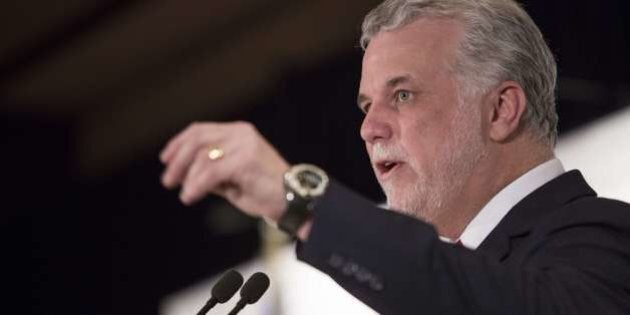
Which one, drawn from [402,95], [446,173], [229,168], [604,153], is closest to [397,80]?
[402,95]

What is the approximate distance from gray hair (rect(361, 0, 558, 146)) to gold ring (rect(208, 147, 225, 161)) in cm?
82

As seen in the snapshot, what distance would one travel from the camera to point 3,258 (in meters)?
4.73

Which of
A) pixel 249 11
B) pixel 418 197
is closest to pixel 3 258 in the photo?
pixel 249 11

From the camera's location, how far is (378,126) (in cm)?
203

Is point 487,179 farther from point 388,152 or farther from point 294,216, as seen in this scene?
point 294,216

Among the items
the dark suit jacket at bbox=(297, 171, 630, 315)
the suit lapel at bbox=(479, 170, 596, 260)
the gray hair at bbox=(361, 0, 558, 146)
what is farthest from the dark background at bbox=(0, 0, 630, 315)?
the dark suit jacket at bbox=(297, 171, 630, 315)

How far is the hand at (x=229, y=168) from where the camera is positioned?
1.32m

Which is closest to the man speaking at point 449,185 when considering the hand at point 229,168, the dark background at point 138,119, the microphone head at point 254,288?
the hand at point 229,168

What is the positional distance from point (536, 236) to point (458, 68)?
1.33ft

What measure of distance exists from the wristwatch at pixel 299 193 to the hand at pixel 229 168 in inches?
0.4

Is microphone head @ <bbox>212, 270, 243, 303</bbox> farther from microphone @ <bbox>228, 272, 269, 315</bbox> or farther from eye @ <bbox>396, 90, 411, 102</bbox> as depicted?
eye @ <bbox>396, 90, 411, 102</bbox>

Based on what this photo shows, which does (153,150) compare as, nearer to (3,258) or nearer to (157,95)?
(157,95)

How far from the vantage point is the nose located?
6.64 feet

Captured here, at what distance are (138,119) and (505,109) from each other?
2.91 meters
